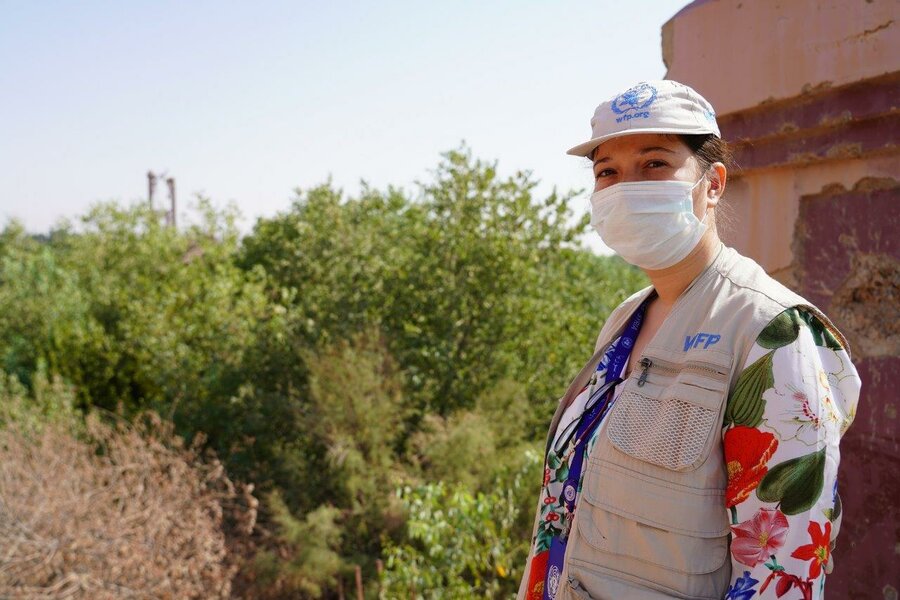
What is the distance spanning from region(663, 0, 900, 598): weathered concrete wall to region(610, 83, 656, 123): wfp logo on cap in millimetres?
542

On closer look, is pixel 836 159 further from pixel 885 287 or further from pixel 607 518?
pixel 607 518

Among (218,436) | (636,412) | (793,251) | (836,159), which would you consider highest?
(836,159)

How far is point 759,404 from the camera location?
1.24 metres

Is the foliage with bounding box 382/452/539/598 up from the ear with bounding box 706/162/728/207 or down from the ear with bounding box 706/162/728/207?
down

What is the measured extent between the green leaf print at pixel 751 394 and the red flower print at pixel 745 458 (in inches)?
0.6

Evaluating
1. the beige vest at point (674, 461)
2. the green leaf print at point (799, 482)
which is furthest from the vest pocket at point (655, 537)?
the green leaf print at point (799, 482)

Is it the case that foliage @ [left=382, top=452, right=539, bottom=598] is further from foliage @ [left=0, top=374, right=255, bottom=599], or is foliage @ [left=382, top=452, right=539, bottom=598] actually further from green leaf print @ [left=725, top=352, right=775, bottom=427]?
green leaf print @ [left=725, top=352, right=775, bottom=427]

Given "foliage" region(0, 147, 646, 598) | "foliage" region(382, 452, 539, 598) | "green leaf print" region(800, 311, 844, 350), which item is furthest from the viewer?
"foliage" region(0, 147, 646, 598)

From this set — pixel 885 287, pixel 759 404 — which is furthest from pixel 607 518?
pixel 885 287

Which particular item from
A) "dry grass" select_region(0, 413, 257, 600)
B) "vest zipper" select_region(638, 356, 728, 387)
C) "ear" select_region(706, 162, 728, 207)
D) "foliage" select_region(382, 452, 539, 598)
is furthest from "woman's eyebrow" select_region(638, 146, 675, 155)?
"dry grass" select_region(0, 413, 257, 600)

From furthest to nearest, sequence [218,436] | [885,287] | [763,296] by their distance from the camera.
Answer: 1. [218,436]
2. [885,287]
3. [763,296]

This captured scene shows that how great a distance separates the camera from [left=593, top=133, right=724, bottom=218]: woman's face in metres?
1.53

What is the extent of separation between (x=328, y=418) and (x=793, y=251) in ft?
28.7

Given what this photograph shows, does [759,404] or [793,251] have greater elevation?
[793,251]
